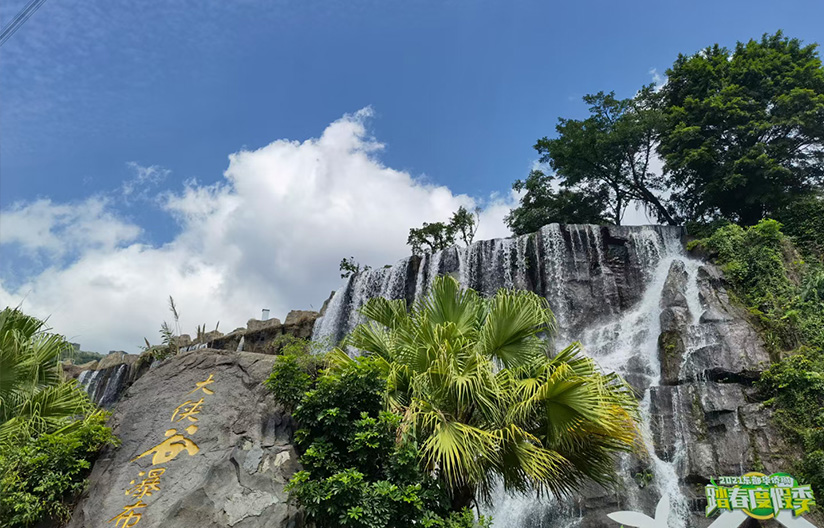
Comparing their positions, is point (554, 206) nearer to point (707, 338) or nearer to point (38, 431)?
point (707, 338)

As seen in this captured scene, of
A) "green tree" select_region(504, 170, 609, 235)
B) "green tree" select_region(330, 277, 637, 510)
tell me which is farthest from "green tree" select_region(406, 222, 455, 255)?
"green tree" select_region(330, 277, 637, 510)

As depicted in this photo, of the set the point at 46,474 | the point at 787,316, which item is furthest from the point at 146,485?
the point at 787,316

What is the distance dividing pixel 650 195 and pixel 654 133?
99.9 inches

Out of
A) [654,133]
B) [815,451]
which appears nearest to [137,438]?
[815,451]

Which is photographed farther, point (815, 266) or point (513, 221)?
point (513, 221)

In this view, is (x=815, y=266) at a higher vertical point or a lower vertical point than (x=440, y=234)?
lower

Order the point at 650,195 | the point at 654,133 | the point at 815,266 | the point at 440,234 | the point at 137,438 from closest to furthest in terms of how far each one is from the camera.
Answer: the point at 137,438 < the point at 815,266 < the point at 654,133 < the point at 650,195 < the point at 440,234

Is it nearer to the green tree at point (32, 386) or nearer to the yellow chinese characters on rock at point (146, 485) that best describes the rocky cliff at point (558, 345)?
the yellow chinese characters on rock at point (146, 485)

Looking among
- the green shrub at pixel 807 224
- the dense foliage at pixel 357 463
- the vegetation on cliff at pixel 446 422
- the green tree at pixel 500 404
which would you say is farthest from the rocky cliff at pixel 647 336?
the green shrub at pixel 807 224

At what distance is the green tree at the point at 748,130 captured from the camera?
690 inches

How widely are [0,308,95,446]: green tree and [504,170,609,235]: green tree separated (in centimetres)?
1873

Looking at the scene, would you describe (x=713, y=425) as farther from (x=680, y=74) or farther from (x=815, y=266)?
(x=680, y=74)

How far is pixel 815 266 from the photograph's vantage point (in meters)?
15.0

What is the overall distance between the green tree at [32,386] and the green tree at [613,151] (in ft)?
61.2
